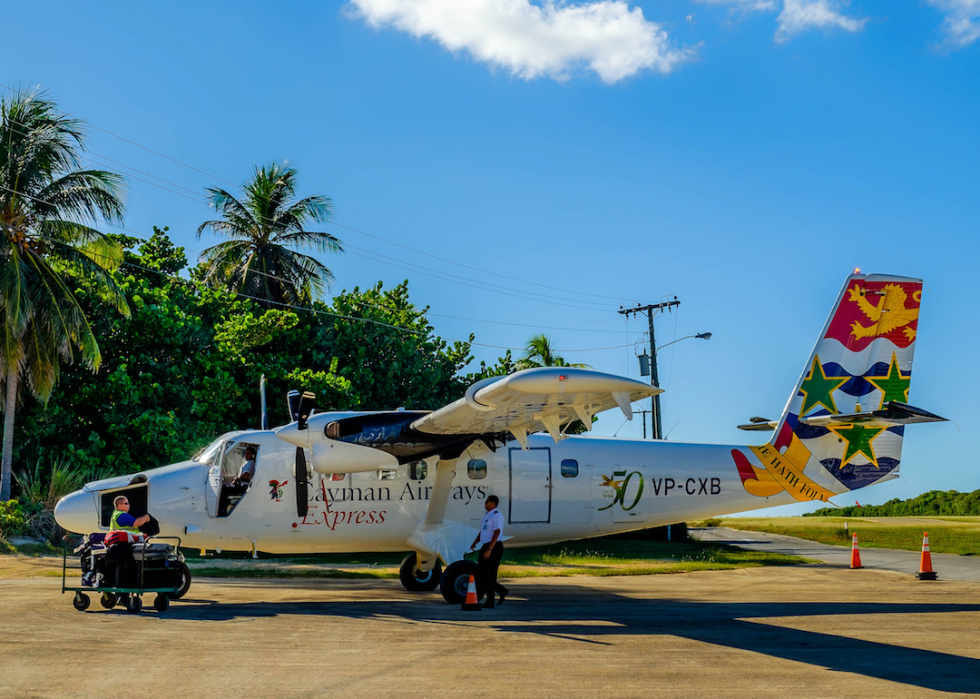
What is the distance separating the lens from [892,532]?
3553 centimetres

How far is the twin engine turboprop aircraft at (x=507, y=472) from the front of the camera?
13406 mm

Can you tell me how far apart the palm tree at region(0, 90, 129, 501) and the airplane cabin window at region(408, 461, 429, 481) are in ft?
45.6

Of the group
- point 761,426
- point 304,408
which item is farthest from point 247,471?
point 761,426

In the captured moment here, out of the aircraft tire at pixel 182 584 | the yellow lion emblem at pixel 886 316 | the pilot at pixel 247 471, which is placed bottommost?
the aircraft tire at pixel 182 584

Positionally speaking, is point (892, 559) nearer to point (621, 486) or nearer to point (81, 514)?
point (621, 486)

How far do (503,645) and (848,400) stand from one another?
9307mm

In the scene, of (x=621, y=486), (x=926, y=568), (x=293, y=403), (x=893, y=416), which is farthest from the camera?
(x=926, y=568)

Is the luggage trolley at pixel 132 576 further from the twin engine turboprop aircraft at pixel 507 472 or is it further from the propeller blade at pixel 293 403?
the propeller blade at pixel 293 403

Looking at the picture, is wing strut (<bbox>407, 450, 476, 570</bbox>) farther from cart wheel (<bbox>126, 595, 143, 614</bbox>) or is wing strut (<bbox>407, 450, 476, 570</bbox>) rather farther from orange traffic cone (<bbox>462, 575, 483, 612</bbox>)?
cart wheel (<bbox>126, 595, 143, 614</bbox>)

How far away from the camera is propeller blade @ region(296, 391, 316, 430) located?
13.2 meters

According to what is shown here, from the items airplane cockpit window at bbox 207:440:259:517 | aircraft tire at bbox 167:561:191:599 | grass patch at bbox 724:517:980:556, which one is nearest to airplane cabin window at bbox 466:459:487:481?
airplane cockpit window at bbox 207:440:259:517

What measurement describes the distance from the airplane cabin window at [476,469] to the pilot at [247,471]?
3.54 meters

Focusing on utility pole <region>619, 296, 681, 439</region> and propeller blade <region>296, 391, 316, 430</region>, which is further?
utility pole <region>619, 296, 681, 439</region>

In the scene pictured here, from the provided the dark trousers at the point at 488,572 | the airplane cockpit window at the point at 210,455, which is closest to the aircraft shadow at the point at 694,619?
→ the dark trousers at the point at 488,572
